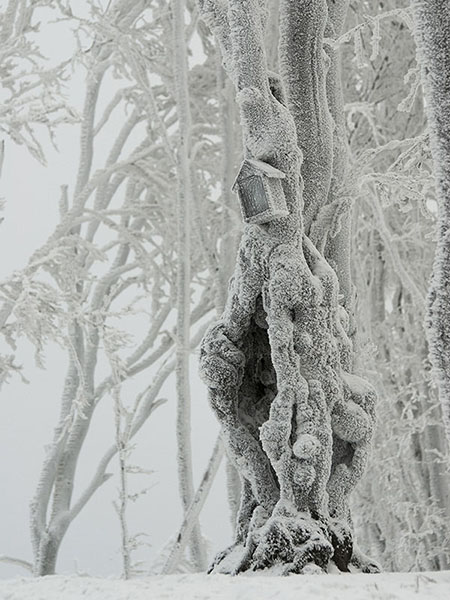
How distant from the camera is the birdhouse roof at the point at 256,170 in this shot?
146 centimetres

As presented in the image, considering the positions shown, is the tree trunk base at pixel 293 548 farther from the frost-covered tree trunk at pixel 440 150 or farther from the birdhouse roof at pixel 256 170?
the birdhouse roof at pixel 256 170

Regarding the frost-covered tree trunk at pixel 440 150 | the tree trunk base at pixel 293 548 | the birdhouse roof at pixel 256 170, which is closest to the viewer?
the frost-covered tree trunk at pixel 440 150

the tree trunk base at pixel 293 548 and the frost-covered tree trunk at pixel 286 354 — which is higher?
the frost-covered tree trunk at pixel 286 354

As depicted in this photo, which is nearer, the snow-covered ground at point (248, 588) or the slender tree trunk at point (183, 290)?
the snow-covered ground at point (248, 588)

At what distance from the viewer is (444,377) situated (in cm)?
122

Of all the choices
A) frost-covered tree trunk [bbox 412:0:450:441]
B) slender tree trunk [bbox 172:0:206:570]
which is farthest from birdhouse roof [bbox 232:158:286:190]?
slender tree trunk [bbox 172:0:206:570]

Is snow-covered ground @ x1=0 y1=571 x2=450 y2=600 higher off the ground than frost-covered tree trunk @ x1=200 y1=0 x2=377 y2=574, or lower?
lower

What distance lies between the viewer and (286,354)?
1.47 meters

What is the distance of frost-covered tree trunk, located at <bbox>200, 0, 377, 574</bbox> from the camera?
1433 millimetres

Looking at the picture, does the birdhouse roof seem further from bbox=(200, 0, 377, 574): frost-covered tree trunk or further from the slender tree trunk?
the slender tree trunk

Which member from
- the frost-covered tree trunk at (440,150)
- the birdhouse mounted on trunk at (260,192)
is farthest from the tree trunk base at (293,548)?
the birdhouse mounted on trunk at (260,192)

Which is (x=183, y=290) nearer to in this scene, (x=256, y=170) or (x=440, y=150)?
(x=256, y=170)

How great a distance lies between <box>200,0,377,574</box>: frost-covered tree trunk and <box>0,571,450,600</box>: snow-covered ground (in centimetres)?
13

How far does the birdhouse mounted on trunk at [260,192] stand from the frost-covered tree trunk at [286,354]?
0.08ft
